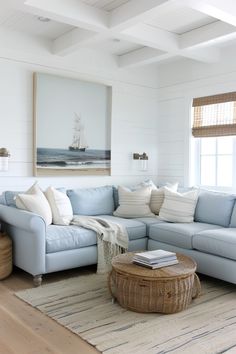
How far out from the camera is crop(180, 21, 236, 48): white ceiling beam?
376cm

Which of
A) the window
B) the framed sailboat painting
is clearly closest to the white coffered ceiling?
the framed sailboat painting

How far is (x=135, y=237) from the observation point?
4125 mm

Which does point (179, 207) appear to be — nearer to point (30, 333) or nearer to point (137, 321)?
point (137, 321)

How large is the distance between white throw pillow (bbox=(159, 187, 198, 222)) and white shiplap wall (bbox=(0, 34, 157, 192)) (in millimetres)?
1069

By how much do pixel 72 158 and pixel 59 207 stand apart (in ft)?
3.18

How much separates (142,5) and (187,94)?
218 cm

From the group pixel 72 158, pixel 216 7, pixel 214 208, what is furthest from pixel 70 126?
pixel 216 7

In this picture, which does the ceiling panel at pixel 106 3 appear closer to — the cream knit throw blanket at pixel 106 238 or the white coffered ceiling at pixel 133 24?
the white coffered ceiling at pixel 133 24

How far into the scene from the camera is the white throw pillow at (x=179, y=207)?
168 inches

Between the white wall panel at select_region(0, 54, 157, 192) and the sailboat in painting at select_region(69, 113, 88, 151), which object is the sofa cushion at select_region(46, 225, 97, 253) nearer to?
the white wall panel at select_region(0, 54, 157, 192)

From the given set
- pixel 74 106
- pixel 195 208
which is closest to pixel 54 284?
pixel 195 208

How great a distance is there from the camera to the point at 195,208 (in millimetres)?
4383

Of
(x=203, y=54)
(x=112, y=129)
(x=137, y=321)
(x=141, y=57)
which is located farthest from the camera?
(x=112, y=129)

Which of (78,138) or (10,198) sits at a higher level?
(78,138)
